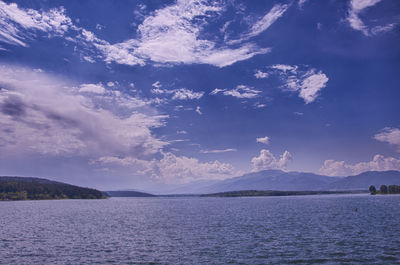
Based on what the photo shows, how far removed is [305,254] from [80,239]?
55.8 m

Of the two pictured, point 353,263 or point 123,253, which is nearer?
point 353,263

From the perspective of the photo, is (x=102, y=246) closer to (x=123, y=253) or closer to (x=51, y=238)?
(x=123, y=253)

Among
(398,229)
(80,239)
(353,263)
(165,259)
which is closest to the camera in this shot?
(353,263)

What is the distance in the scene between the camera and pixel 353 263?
45406 mm

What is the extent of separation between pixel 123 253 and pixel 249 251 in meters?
25.8

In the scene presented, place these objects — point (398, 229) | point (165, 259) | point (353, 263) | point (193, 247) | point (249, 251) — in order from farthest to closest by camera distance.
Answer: point (398, 229), point (193, 247), point (249, 251), point (165, 259), point (353, 263)

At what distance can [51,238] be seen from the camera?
73.0 meters

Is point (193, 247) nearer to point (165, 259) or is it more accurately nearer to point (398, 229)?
point (165, 259)

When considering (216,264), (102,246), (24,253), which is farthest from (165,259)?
(24,253)

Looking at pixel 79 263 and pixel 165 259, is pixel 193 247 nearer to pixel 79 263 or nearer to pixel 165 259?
pixel 165 259

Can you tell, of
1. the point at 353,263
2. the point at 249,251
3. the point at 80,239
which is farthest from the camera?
the point at 80,239

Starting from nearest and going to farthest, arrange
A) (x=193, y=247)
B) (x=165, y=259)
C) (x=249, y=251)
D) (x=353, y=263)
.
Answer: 1. (x=353, y=263)
2. (x=165, y=259)
3. (x=249, y=251)
4. (x=193, y=247)

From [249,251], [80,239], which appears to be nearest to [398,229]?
[249,251]

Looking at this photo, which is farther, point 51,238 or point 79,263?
point 51,238
